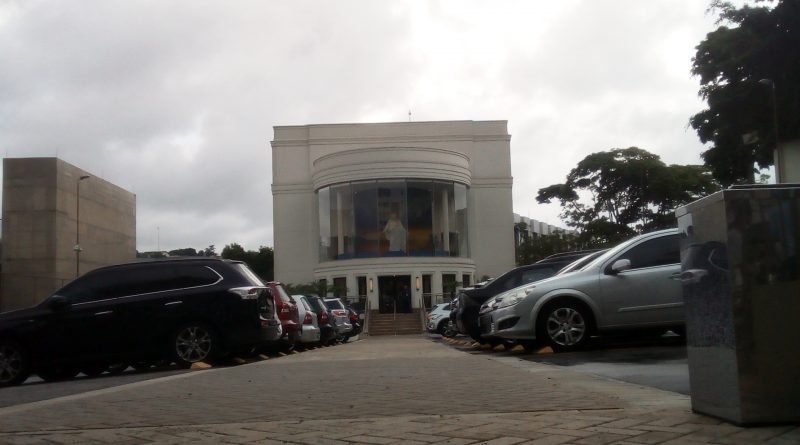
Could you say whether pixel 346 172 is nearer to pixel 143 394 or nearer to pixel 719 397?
pixel 143 394

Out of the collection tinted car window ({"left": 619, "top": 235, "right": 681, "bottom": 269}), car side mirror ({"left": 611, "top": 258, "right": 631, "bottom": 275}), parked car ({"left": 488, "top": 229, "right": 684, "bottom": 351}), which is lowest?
parked car ({"left": 488, "top": 229, "right": 684, "bottom": 351})

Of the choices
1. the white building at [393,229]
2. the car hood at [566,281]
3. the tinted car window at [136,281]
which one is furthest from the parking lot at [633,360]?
the white building at [393,229]

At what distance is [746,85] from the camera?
3494 cm

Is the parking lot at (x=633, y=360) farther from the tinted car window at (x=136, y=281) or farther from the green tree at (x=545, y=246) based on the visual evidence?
the green tree at (x=545, y=246)

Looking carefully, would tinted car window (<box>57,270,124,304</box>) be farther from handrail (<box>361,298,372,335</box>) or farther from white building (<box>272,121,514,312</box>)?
white building (<box>272,121,514,312</box>)

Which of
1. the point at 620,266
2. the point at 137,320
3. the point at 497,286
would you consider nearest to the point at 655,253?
the point at 620,266

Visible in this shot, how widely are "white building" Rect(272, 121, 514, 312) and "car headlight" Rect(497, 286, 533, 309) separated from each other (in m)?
44.3

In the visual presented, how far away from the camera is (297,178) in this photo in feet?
220

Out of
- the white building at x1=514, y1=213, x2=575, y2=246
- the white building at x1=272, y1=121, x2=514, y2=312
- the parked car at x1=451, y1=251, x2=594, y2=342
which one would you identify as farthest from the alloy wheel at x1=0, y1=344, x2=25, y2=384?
the white building at x1=514, y1=213, x2=575, y2=246

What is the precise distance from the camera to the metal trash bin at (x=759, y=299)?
14.4 ft

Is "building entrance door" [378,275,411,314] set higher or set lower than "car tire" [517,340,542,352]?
higher

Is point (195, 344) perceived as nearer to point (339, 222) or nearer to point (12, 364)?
point (12, 364)

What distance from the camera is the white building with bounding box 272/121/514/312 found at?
5756cm

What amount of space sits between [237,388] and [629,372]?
4.11m
